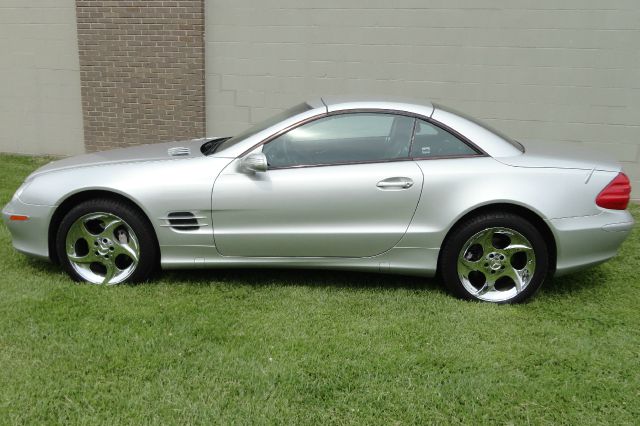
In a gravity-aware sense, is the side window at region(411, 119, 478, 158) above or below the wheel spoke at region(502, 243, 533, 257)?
above

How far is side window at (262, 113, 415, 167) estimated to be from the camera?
3938 mm

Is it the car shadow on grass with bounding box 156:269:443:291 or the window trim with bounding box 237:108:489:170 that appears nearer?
the window trim with bounding box 237:108:489:170

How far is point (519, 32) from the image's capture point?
273 inches

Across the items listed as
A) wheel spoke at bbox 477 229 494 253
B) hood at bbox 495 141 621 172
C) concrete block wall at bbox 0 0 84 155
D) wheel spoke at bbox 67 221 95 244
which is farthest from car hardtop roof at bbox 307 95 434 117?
concrete block wall at bbox 0 0 84 155

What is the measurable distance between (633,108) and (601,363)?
4844mm

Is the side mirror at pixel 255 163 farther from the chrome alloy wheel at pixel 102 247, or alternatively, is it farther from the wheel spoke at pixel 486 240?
the wheel spoke at pixel 486 240

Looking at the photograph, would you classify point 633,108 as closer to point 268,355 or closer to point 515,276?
point 515,276

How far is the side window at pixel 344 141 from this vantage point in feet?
12.9

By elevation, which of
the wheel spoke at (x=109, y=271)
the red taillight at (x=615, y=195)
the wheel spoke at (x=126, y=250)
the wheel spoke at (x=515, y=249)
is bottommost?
the wheel spoke at (x=109, y=271)

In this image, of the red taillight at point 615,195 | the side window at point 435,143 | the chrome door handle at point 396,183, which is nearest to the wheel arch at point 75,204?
the chrome door handle at point 396,183

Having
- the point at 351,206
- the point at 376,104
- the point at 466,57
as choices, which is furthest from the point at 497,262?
the point at 466,57

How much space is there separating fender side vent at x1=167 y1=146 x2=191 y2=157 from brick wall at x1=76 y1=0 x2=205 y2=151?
3751 mm

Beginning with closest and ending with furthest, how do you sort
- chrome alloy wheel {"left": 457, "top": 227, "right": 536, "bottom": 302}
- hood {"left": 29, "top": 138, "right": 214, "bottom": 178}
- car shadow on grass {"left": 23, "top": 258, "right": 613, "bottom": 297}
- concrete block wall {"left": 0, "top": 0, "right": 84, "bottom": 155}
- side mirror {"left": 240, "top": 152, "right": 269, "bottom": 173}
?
side mirror {"left": 240, "top": 152, "right": 269, "bottom": 173} < chrome alloy wheel {"left": 457, "top": 227, "right": 536, "bottom": 302} < hood {"left": 29, "top": 138, "right": 214, "bottom": 178} < car shadow on grass {"left": 23, "top": 258, "right": 613, "bottom": 297} < concrete block wall {"left": 0, "top": 0, "right": 84, "bottom": 155}

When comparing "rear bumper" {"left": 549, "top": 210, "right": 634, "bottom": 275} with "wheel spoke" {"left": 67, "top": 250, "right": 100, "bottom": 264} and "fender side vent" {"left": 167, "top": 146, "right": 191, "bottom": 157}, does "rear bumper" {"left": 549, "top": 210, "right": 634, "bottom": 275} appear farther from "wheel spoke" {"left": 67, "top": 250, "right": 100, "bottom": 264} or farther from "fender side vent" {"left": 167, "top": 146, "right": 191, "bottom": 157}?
"wheel spoke" {"left": 67, "top": 250, "right": 100, "bottom": 264}
